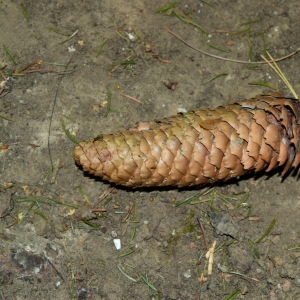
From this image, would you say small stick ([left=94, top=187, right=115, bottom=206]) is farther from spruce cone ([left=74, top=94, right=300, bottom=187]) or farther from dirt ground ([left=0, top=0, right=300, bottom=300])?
spruce cone ([left=74, top=94, right=300, bottom=187])

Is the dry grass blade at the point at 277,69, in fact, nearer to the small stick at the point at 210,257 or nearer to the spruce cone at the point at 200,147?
the spruce cone at the point at 200,147

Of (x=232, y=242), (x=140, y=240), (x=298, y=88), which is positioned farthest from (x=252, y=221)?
(x=298, y=88)

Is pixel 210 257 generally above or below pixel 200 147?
below

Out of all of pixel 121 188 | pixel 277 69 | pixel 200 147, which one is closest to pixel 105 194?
pixel 121 188

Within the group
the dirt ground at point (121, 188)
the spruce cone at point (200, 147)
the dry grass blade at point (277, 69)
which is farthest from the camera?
the dry grass blade at point (277, 69)

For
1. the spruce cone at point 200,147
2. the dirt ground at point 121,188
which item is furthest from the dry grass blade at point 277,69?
the spruce cone at point 200,147

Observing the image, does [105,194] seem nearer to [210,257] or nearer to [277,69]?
[210,257]

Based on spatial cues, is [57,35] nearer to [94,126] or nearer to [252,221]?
[94,126]
